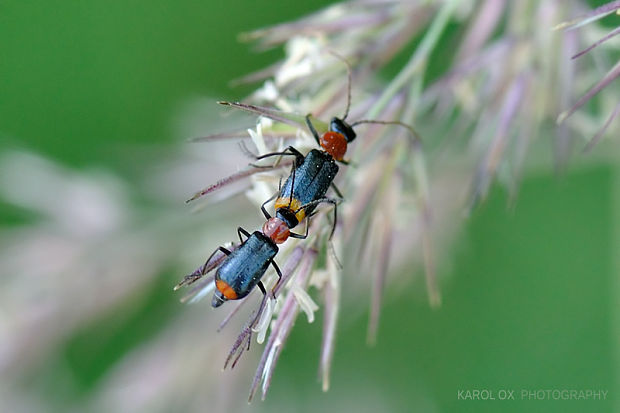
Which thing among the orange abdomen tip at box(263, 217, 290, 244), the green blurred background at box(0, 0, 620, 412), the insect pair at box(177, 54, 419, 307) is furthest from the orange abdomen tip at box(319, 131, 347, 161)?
the green blurred background at box(0, 0, 620, 412)

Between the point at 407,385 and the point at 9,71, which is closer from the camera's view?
the point at 407,385

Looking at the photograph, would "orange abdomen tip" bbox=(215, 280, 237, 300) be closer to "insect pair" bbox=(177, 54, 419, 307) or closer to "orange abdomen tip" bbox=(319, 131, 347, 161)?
"insect pair" bbox=(177, 54, 419, 307)

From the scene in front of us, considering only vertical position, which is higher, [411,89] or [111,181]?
[111,181]

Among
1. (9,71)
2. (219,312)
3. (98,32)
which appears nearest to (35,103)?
(9,71)

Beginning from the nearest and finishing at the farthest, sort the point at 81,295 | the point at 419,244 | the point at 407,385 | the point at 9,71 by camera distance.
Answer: the point at 81,295
the point at 419,244
the point at 407,385
the point at 9,71

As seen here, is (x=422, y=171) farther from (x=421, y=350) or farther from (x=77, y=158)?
(x=77, y=158)

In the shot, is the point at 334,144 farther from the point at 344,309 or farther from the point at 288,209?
the point at 344,309

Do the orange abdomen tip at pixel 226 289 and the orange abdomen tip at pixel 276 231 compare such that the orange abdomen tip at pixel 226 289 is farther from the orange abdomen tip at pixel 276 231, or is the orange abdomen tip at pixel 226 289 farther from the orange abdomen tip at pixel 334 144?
the orange abdomen tip at pixel 334 144

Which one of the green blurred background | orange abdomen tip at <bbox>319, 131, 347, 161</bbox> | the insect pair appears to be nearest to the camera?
the insect pair
